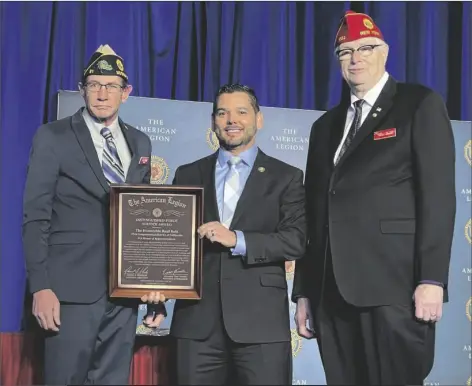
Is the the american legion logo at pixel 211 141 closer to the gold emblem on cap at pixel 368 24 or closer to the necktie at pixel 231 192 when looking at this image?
the necktie at pixel 231 192

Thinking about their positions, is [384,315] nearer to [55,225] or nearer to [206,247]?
[206,247]

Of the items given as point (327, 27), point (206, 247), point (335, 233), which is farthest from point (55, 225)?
point (327, 27)

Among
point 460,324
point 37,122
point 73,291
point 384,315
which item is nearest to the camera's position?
point 384,315

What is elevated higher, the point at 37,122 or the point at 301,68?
the point at 301,68

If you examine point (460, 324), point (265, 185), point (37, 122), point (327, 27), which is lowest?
point (460, 324)

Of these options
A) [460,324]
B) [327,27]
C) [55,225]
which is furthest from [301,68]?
[55,225]

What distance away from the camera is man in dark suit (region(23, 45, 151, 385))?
78.5 inches

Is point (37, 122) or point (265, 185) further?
point (37, 122)

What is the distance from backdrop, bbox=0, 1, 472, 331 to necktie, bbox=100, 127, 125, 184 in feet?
2.93

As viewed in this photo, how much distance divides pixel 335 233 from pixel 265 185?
0.87ft

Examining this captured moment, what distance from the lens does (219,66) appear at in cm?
313

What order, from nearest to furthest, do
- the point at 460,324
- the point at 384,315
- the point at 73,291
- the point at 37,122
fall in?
1. the point at 384,315
2. the point at 73,291
3. the point at 37,122
4. the point at 460,324

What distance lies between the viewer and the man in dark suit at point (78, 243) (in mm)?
1994

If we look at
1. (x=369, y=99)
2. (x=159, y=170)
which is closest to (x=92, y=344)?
(x=159, y=170)
